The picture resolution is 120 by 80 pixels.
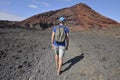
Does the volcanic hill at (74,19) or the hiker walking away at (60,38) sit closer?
the hiker walking away at (60,38)

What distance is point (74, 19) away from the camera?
46.5 m

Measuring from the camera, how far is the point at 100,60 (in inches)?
432

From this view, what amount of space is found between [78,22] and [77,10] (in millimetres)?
4382

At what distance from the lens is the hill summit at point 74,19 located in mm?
44750

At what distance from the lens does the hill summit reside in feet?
147

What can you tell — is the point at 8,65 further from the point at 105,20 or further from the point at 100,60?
the point at 105,20

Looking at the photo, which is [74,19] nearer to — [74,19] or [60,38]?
[74,19]

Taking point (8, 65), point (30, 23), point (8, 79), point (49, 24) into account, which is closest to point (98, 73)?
point (8, 79)

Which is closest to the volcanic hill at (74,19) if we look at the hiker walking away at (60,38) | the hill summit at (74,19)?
the hill summit at (74,19)

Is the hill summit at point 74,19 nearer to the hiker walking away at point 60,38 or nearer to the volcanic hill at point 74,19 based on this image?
the volcanic hill at point 74,19

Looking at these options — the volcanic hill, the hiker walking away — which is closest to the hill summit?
the volcanic hill

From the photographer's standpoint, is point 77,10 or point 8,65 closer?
point 8,65

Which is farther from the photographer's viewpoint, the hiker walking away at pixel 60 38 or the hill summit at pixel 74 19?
the hill summit at pixel 74 19

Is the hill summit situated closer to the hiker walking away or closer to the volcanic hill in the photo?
the volcanic hill
